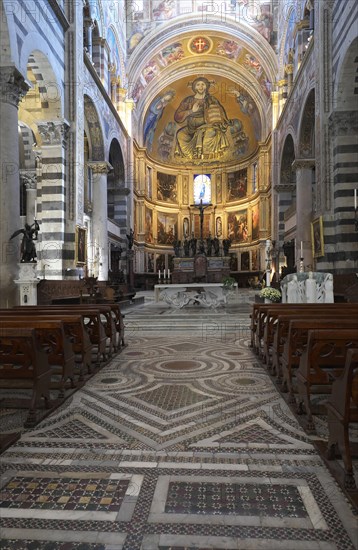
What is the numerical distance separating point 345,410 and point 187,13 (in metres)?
31.1

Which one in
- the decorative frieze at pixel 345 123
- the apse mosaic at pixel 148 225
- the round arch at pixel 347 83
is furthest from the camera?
the apse mosaic at pixel 148 225

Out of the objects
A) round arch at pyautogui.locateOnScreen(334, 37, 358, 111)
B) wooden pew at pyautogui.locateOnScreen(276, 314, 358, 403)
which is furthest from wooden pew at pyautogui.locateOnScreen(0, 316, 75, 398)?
round arch at pyautogui.locateOnScreen(334, 37, 358, 111)

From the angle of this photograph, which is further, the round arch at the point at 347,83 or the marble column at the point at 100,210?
the marble column at the point at 100,210

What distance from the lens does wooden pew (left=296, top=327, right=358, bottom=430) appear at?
10.6 ft

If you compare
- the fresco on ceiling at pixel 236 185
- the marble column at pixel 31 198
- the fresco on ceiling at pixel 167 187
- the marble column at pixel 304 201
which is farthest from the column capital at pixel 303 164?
the fresco on ceiling at pixel 167 187

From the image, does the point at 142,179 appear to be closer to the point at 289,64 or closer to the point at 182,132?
the point at 182,132

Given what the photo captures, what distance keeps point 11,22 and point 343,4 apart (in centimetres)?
1029

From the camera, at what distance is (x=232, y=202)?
35.8 metres

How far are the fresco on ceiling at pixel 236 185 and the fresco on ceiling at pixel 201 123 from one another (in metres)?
1.49

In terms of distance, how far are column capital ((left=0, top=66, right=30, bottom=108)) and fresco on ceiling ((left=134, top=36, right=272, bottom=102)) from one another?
1921cm

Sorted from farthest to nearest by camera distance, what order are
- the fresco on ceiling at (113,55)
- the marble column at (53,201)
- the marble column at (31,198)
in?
1. the fresco on ceiling at (113,55)
2. the marble column at (31,198)
3. the marble column at (53,201)

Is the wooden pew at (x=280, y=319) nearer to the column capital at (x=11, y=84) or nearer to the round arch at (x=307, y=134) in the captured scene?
the column capital at (x=11, y=84)

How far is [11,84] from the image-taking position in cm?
975

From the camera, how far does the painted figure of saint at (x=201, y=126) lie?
34.1 meters
